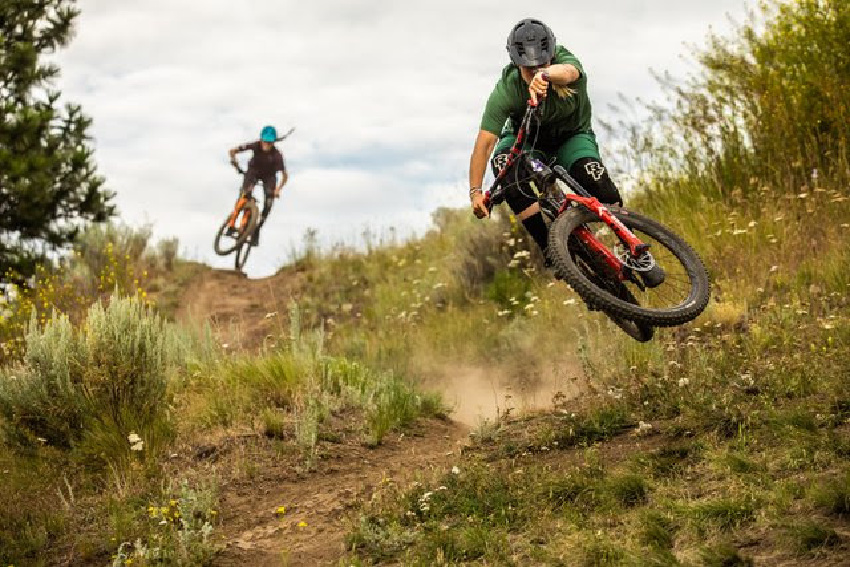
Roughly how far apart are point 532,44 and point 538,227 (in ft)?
4.28

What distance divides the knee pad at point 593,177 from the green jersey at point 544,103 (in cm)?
29

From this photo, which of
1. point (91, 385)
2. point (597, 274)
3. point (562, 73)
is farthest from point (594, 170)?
point (91, 385)

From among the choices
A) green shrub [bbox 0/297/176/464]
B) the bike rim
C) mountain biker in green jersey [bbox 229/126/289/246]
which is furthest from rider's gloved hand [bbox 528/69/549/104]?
mountain biker in green jersey [bbox 229/126/289/246]

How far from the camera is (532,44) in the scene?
279 inches

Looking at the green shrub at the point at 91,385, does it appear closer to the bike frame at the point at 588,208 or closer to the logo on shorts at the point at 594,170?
the bike frame at the point at 588,208

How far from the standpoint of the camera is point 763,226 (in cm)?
1098

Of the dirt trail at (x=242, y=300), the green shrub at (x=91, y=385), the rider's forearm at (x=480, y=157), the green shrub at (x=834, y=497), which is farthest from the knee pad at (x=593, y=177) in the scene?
the dirt trail at (x=242, y=300)

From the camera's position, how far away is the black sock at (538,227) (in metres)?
7.69

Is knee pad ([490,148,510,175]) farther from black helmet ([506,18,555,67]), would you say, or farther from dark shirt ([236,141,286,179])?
dark shirt ([236,141,286,179])

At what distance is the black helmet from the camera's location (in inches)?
278

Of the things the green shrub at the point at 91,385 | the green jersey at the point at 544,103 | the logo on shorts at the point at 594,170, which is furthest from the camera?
the green shrub at the point at 91,385

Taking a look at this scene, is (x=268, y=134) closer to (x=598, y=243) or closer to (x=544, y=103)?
(x=544, y=103)

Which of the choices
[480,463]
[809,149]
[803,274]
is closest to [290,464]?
[480,463]

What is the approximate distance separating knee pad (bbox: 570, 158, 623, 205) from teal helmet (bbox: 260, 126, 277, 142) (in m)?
10.5
